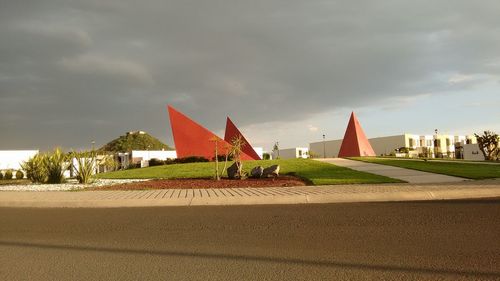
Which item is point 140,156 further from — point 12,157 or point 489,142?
point 489,142

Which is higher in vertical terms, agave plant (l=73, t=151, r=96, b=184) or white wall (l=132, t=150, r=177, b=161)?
white wall (l=132, t=150, r=177, b=161)

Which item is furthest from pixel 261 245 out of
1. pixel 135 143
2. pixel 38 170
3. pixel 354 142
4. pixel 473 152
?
pixel 135 143

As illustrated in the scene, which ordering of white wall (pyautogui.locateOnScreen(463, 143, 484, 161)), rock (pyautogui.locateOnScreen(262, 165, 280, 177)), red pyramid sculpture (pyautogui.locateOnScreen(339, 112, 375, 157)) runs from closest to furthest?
rock (pyautogui.locateOnScreen(262, 165, 280, 177)) < red pyramid sculpture (pyautogui.locateOnScreen(339, 112, 375, 157)) < white wall (pyautogui.locateOnScreen(463, 143, 484, 161))

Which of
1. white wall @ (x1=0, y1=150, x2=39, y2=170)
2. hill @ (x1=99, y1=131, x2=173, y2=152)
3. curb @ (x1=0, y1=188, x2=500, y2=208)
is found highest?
hill @ (x1=99, y1=131, x2=173, y2=152)

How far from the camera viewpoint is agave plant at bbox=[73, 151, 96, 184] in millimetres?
18562

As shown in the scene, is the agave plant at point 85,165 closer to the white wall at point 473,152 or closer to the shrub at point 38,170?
the shrub at point 38,170

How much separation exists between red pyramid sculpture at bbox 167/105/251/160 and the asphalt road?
26.5m

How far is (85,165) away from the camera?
1867 centimetres

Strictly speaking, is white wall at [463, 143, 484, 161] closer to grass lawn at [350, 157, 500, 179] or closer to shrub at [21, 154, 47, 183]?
grass lawn at [350, 157, 500, 179]

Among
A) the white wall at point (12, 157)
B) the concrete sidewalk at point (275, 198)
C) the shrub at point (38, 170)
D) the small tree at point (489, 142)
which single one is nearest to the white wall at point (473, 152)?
the small tree at point (489, 142)

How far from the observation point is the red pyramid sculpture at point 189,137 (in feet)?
117

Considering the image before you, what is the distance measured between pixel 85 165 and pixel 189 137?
1773 centimetres

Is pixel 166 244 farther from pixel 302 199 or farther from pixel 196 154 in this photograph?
pixel 196 154

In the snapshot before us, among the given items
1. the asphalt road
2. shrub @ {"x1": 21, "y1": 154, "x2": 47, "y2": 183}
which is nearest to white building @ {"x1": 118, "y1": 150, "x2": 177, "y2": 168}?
shrub @ {"x1": 21, "y1": 154, "x2": 47, "y2": 183}
